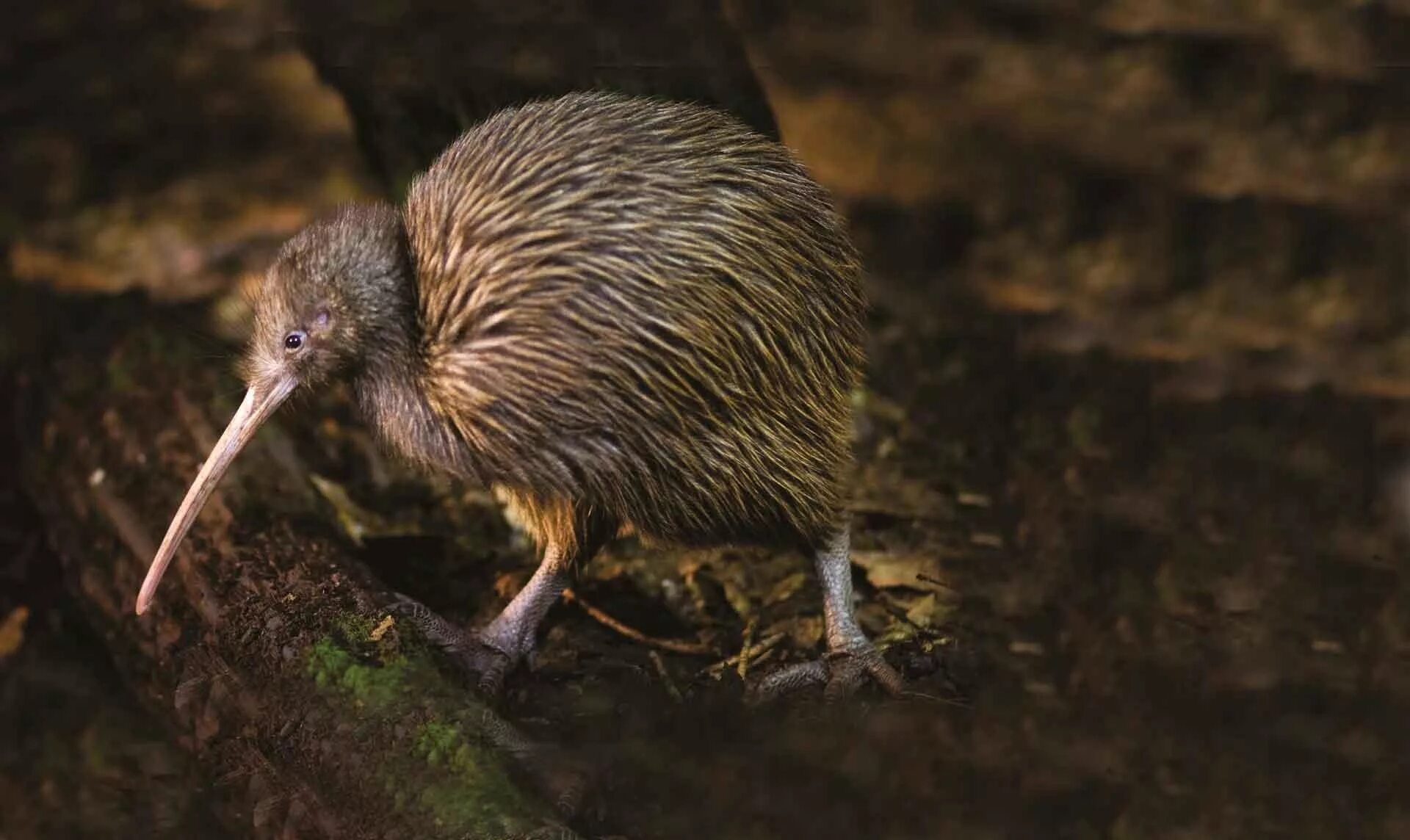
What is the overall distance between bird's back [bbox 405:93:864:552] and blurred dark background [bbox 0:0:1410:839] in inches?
26.4

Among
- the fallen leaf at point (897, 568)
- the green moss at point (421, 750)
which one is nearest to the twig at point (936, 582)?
the fallen leaf at point (897, 568)

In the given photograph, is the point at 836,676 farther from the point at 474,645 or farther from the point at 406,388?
the point at 406,388

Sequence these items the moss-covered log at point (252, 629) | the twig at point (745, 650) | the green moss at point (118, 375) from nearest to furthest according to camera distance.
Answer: the moss-covered log at point (252, 629) < the twig at point (745, 650) < the green moss at point (118, 375)

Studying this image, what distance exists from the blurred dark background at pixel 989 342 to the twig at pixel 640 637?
0.18ft

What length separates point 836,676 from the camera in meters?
3.67

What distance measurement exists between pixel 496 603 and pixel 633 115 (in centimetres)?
156

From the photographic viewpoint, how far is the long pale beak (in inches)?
133

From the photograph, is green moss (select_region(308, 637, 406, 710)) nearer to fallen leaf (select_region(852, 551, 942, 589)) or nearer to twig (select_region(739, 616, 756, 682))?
twig (select_region(739, 616, 756, 682))

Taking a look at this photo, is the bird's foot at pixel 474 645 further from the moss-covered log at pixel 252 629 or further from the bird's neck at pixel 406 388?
the bird's neck at pixel 406 388

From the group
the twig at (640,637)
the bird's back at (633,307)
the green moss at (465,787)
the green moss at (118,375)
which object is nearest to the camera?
the green moss at (465,787)

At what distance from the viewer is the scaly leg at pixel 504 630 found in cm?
364

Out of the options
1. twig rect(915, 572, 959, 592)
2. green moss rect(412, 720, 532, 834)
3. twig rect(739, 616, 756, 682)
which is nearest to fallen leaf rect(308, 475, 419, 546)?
twig rect(739, 616, 756, 682)

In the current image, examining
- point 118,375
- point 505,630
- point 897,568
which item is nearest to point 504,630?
point 505,630

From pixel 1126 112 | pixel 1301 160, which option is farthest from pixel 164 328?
pixel 1301 160
